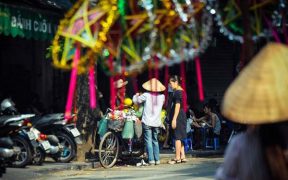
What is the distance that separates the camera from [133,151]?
14.5 m

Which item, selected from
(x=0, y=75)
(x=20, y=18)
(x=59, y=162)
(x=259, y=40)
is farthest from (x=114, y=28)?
(x=0, y=75)

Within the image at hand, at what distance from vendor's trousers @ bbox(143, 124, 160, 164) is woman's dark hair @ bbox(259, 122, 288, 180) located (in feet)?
35.5

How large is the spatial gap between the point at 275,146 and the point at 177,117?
11.2 m

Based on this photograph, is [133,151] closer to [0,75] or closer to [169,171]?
[169,171]

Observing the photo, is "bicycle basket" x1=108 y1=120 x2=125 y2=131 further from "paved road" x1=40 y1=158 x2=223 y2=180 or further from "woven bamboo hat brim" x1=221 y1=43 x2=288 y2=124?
"woven bamboo hat brim" x1=221 y1=43 x2=288 y2=124

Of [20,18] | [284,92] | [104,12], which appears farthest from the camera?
[20,18]

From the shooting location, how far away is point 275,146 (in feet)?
→ 10.5

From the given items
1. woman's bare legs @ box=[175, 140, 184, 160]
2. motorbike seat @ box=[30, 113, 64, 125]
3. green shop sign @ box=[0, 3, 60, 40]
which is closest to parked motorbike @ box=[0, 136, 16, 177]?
green shop sign @ box=[0, 3, 60, 40]

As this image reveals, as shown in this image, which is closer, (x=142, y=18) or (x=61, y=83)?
(x=142, y=18)

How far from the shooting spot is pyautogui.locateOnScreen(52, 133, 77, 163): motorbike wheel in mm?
14000

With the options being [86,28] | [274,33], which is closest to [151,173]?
[274,33]

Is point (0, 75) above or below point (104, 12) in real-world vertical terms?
above

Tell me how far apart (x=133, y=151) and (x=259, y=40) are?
1084 cm

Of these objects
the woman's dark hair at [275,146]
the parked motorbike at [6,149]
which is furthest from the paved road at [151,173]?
the woman's dark hair at [275,146]
